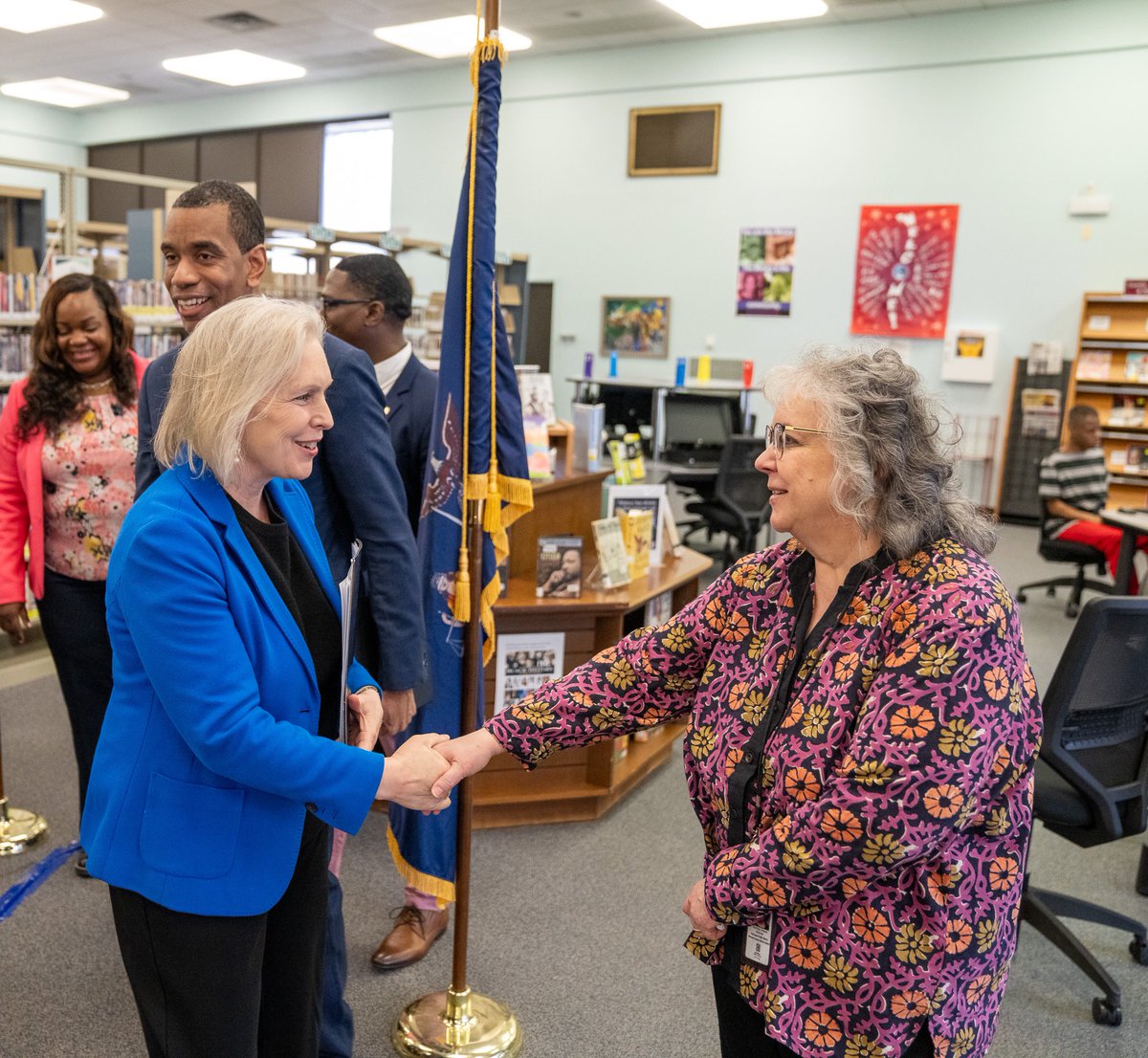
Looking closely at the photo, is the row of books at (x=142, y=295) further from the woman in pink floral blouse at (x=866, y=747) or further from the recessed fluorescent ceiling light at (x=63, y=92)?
the recessed fluorescent ceiling light at (x=63, y=92)

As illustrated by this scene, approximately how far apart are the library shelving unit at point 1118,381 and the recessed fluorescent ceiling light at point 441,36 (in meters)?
5.95

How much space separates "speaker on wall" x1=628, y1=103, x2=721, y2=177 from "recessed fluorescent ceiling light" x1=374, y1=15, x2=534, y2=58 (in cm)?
144

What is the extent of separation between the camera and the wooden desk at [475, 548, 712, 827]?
329cm

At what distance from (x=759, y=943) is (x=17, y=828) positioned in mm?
2611

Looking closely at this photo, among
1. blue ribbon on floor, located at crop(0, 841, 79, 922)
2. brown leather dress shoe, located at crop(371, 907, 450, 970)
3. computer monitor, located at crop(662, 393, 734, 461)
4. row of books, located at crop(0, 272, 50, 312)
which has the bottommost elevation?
brown leather dress shoe, located at crop(371, 907, 450, 970)

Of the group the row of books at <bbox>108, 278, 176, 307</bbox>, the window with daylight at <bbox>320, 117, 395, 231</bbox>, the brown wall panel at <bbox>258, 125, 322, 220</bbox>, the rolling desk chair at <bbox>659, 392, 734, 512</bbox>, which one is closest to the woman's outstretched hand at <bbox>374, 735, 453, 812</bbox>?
the row of books at <bbox>108, 278, 176, 307</bbox>

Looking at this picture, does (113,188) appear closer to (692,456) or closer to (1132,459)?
(692,456)

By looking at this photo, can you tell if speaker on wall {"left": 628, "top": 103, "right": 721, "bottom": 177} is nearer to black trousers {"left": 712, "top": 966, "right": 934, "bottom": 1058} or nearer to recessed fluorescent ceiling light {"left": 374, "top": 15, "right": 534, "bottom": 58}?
recessed fluorescent ceiling light {"left": 374, "top": 15, "right": 534, "bottom": 58}

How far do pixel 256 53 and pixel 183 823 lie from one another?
467 inches

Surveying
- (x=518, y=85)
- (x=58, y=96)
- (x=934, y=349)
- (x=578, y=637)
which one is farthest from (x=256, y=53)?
(x=578, y=637)

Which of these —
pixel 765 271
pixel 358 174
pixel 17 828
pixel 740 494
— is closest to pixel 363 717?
pixel 17 828

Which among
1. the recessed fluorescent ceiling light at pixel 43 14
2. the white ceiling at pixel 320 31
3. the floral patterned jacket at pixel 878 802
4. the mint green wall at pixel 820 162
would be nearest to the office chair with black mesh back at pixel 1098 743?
the floral patterned jacket at pixel 878 802

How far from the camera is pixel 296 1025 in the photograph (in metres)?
1.56

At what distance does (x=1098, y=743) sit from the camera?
97.8 inches
